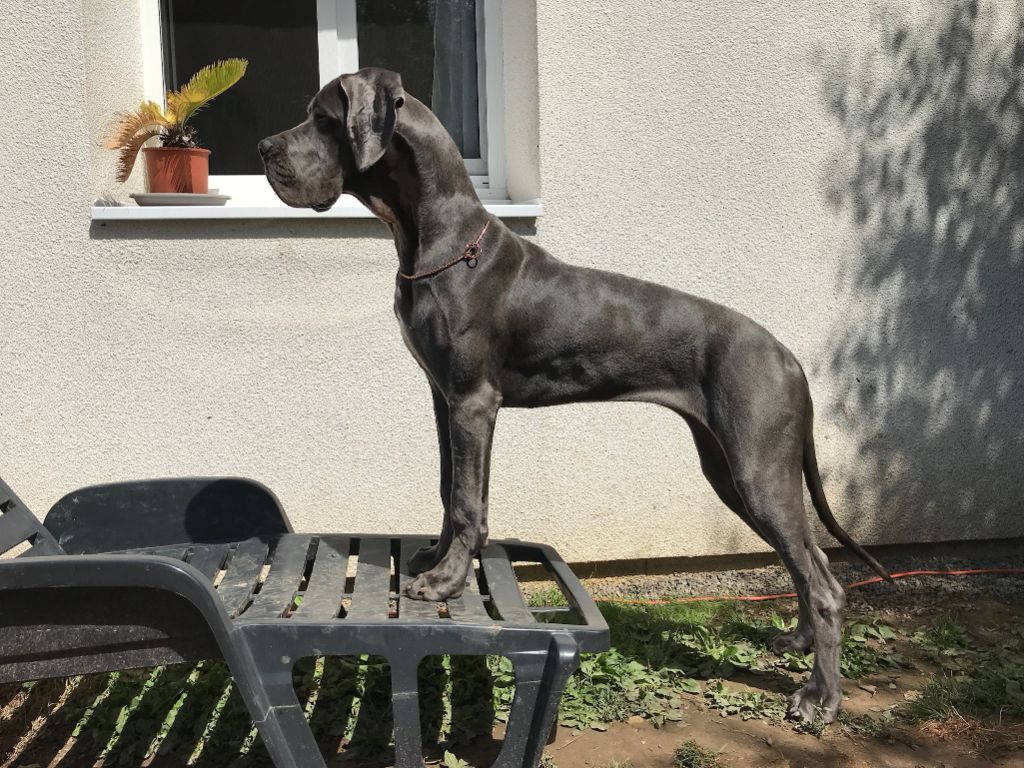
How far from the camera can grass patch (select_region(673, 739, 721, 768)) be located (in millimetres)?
3094

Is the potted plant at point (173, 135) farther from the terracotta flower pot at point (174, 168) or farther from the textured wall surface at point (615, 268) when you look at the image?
the textured wall surface at point (615, 268)

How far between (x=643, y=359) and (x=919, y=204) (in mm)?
2511

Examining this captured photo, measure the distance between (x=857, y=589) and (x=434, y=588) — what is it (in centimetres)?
269

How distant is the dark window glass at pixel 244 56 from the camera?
466cm

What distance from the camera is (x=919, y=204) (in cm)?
477

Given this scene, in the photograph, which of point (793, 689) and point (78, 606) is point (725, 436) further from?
point (78, 606)

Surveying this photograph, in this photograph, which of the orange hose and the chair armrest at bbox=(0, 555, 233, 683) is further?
the orange hose

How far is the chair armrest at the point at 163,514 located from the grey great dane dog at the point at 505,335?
954 millimetres

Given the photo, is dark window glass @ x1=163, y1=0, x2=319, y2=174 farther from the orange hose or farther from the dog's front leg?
the orange hose

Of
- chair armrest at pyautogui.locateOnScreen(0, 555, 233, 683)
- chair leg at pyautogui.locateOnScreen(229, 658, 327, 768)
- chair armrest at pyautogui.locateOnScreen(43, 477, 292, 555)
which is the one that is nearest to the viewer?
chair armrest at pyautogui.locateOnScreen(0, 555, 233, 683)

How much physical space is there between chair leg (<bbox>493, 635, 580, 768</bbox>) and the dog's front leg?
450mm

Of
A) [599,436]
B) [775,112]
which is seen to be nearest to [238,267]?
[599,436]

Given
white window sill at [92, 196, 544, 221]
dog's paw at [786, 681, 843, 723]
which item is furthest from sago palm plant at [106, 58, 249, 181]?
dog's paw at [786, 681, 843, 723]

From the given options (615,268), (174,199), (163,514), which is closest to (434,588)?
(163,514)
